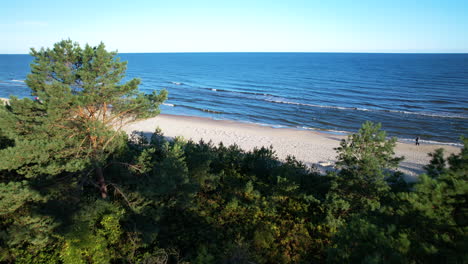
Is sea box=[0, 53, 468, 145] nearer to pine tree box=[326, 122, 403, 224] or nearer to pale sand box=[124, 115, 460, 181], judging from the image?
pale sand box=[124, 115, 460, 181]

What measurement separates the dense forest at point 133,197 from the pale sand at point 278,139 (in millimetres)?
10548

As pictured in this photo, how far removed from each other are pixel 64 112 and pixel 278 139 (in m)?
20.2

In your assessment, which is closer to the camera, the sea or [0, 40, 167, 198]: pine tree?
[0, 40, 167, 198]: pine tree

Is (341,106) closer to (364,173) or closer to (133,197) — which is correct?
(364,173)

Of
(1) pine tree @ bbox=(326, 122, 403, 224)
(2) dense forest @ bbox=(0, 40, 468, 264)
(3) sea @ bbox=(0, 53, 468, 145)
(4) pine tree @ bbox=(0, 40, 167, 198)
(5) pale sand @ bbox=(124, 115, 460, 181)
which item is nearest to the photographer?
(2) dense forest @ bbox=(0, 40, 468, 264)

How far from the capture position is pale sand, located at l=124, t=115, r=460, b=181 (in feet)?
66.6

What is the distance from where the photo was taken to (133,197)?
856 cm

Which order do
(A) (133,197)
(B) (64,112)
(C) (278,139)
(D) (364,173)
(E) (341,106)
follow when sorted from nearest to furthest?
(B) (64,112) → (D) (364,173) → (A) (133,197) → (C) (278,139) → (E) (341,106)

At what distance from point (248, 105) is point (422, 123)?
864 inches

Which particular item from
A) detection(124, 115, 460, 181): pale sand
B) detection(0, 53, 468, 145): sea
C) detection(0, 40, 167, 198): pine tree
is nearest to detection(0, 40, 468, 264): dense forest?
detection(0, 40, 167, 198): pine tree

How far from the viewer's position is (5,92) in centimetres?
4566

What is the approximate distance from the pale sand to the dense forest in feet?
34.6

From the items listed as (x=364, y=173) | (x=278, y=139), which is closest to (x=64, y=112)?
(x=364, y=173)

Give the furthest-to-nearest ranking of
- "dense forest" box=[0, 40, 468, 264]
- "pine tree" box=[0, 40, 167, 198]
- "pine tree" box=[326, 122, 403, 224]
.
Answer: "pine tree" box=[326, 122, 403, 224]
"pine tree" box=[0, 40, 167, 198]
"dense forest" box=[0, 40, 468, 264]
